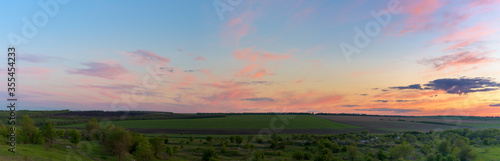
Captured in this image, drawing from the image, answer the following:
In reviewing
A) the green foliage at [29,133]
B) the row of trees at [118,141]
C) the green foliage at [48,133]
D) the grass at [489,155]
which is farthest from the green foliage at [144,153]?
the grass at [489,155]

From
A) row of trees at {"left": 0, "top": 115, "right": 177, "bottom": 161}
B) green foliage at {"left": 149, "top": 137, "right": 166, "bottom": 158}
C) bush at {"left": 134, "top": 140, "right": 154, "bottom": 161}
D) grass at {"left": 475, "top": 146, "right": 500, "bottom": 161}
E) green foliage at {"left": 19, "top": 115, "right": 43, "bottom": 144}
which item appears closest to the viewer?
grass at {"left": 475, "top": 146, "right": 500, "bottom": 161}

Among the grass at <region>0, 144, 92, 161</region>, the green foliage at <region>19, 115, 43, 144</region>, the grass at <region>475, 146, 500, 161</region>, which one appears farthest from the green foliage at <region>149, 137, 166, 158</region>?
the grass at <region>475, 146, 500, 161</region>

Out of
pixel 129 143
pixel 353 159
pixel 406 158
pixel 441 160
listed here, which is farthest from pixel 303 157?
pixel 129 143

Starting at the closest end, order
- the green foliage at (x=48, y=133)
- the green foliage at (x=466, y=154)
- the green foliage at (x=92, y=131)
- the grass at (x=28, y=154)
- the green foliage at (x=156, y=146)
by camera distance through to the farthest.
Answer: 1. the grass at (x=28, y=154)
2. the green foliage at (x=466, y=154)
3. the green foliage at (x=156, y=146)
4. the green foliage at (x=48, y=133)
5. the green foliage at (x=92, y=131)

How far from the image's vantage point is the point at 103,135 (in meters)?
74.0

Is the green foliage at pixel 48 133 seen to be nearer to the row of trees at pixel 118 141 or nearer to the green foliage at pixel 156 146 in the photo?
the row of trees at pixel 118 141

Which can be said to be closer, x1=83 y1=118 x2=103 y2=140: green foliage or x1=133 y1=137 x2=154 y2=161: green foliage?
x1=133 y1=137 x2=154 y2=161: green foliage

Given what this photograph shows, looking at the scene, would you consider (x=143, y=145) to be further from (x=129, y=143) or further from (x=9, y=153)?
(x=9, y=153)

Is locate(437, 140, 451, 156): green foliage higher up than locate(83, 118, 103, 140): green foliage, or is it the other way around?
locate(83, 118, 103, 140): green foliage

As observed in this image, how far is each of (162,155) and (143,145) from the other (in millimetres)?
6067

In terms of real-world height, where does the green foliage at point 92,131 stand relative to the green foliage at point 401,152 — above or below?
above

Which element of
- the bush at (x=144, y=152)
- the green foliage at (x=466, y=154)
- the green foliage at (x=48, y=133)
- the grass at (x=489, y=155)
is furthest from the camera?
the green foliage at (x=48, y=133)

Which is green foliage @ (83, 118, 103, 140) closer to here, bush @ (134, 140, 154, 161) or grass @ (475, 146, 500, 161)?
bush @ (134, 140, 154, 161)

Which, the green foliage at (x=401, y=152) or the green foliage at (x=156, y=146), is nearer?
the green foliage at (x=156, y=146)
